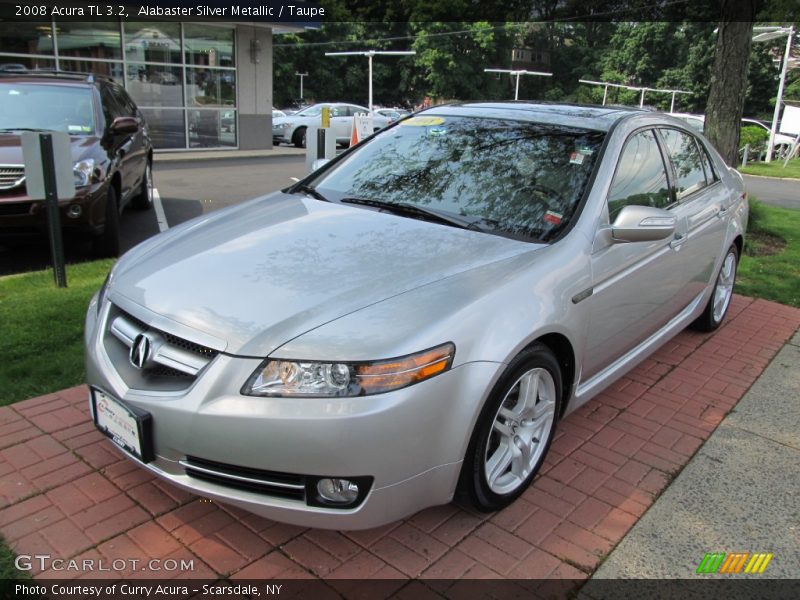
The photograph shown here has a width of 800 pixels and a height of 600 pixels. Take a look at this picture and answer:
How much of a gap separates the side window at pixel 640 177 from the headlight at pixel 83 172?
4.79 m

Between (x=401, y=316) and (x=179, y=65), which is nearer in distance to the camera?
(x=401, y=316)

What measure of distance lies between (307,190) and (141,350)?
1.70 metres

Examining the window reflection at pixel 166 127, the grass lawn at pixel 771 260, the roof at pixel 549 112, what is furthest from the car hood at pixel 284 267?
the window reflection at pixel 166 127

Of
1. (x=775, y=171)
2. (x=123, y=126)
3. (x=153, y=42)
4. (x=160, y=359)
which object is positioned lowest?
(x=775, y=171)

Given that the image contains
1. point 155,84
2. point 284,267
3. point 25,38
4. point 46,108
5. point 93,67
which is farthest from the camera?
point 155,84

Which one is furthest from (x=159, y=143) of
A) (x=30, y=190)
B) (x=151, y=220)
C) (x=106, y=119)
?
(x=30, y=190)

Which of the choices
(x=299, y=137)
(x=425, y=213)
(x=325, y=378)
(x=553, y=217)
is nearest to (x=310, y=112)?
(x=299, y=137)

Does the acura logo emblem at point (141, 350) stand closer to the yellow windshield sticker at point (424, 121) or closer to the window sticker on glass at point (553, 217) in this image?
the window sticker on glass at point (553, 217)

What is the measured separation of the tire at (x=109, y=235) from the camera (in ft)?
20.9

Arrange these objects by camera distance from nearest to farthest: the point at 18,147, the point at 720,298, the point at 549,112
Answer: the point at 549,112, the point at 720,298, the point at 18,147

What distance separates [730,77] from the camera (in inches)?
324

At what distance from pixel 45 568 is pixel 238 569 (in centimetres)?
68

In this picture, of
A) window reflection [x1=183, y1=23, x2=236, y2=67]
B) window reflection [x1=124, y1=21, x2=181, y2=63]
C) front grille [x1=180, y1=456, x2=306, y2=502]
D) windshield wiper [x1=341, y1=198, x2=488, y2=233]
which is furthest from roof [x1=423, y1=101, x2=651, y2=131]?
window reflection [x1=183, y1=23, x2=236, y2=67]

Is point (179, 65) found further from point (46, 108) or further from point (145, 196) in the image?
point (46, 108)
